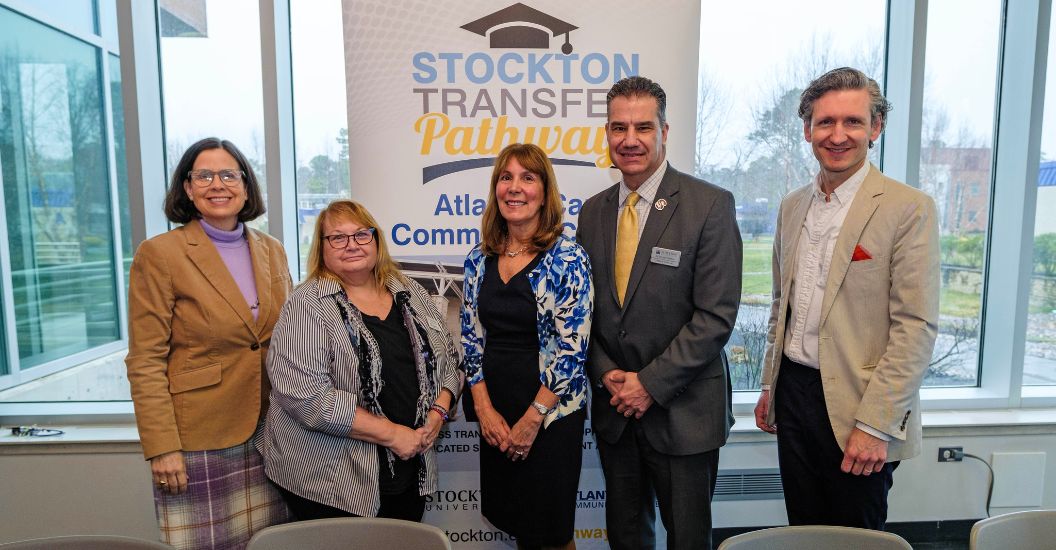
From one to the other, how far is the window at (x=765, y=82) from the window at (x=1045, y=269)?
982 mm

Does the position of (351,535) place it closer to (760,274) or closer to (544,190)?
(544,190)

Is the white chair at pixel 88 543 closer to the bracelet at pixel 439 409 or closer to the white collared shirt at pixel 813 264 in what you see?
the bracelet at pixel 439 409

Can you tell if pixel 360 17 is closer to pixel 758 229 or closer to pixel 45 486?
pixel 758 229

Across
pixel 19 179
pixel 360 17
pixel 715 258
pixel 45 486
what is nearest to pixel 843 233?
pixel 715 258

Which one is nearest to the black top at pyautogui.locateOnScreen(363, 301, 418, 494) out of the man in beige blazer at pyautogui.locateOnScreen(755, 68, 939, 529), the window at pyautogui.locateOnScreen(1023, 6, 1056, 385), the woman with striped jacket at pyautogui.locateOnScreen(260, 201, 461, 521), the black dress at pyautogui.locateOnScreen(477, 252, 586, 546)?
the woman with striped jacket at pyautogui.locateOnScreen(260, 201, 461, 521)

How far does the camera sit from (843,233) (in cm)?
166

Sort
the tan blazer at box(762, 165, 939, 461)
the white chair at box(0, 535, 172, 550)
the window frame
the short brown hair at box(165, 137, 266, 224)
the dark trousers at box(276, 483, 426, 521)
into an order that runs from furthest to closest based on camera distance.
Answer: the window frame
the short brown hair at box(165, 137, 266, 224)
the dark trousers at box(276, 483, 426, 521)
the tan blazer at box(762, 165, 939, 461)
the white chair at box(0, 535, 172, 550)

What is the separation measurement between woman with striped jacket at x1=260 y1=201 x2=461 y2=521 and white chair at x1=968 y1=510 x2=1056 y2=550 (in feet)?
4.73

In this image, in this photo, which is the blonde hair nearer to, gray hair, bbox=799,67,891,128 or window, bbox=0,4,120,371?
gray hair, bbox=799,67,891,128

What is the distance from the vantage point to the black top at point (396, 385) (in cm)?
174

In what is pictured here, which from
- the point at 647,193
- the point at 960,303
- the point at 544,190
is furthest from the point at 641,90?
the point at 960,303

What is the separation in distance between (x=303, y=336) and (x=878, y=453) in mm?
1735

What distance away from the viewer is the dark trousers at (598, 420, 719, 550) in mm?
1788

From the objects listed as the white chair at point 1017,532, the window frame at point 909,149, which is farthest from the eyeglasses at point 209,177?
the white chair at point 1017,532
